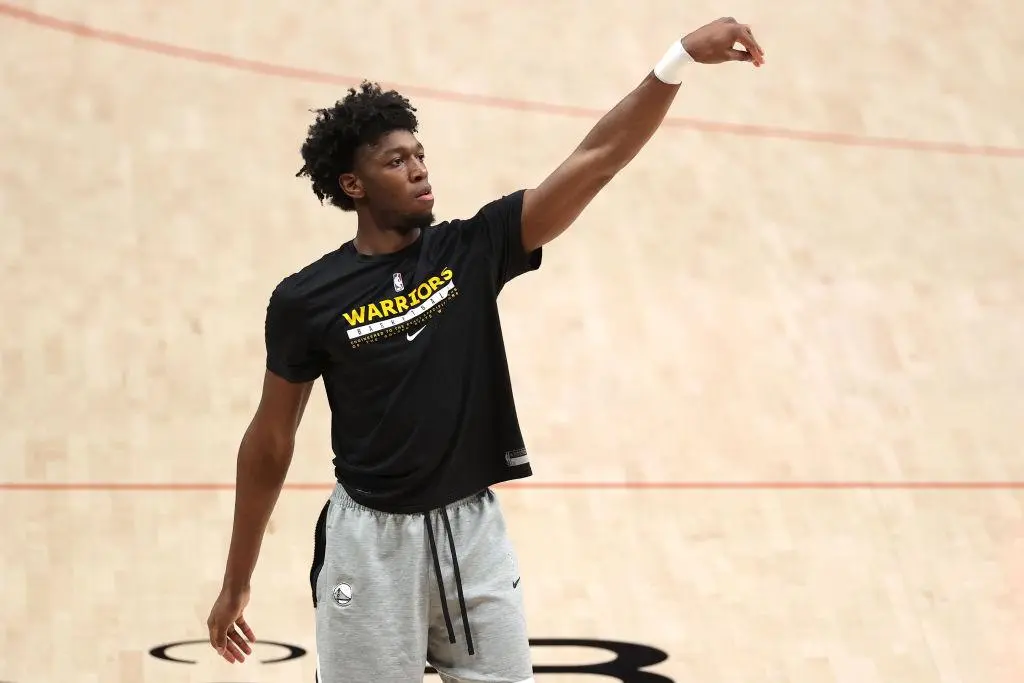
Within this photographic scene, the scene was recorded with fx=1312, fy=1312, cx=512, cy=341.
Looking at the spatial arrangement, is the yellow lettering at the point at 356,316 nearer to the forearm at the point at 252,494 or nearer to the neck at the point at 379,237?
the neck at the point at 379,237

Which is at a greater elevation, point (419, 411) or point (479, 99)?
point (479, 99)

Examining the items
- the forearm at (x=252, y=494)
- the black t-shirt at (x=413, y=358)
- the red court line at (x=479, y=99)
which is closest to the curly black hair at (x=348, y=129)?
the black t-shirt at (x=413, y=358)

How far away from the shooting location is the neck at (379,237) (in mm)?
2166

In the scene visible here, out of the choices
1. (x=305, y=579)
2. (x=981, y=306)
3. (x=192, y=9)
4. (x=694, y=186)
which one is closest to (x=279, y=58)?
(x=192, y=9)

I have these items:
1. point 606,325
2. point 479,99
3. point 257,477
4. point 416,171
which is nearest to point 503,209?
point 416,171

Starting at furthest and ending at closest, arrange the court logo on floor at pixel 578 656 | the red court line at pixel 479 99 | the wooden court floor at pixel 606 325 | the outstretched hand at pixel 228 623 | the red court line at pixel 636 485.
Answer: the red court line at pixel 479 99
the red court line at pixel 636 485
the wooden court floor at pixel 606 325
the court logo on floor at pixel 578 656
the outstretched hand at pixel 228 623

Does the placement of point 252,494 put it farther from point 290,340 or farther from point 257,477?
point 290,340

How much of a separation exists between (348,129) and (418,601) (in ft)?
2.59

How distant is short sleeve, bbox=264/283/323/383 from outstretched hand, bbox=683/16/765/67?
728mm

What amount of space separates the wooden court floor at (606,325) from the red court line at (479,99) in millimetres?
16

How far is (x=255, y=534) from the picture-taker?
87.7 inches

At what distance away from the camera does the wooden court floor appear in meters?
3.52

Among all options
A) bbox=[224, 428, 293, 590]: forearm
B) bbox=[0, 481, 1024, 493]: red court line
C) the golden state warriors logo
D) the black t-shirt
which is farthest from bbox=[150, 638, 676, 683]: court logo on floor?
the golden state warriors logo

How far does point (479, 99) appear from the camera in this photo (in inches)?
215
